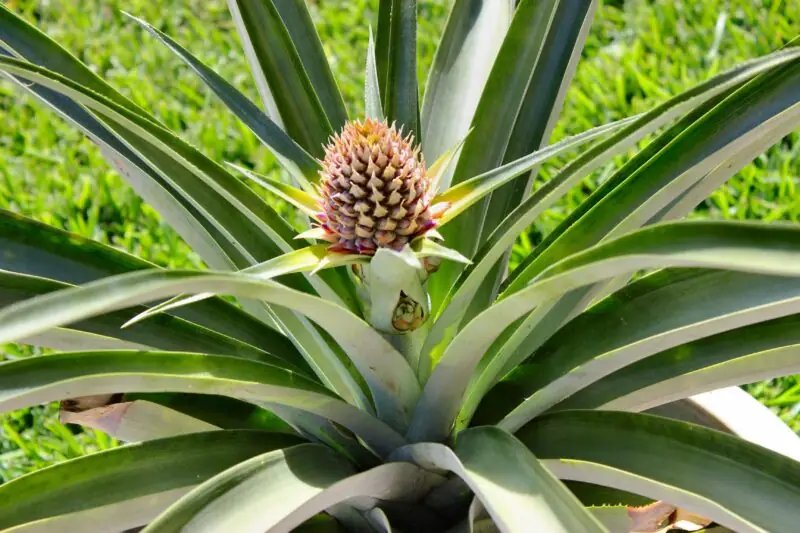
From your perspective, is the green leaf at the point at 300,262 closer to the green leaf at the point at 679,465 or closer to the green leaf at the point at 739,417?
the green leaf at the point at 679,465

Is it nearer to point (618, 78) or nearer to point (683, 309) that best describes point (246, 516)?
point (683, 309)

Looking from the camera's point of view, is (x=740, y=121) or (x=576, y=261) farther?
(x=740, y=121)

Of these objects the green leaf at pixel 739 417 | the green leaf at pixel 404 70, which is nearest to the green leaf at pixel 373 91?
the green leaf at pixel 404 70

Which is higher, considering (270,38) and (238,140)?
(238,140)

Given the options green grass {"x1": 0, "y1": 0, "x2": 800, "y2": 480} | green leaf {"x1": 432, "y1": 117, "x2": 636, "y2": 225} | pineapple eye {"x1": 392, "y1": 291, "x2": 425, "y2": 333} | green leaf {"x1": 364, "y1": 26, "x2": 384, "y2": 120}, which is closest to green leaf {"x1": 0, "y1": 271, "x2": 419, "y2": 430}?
pineapple eye {"x1": 392, "y1": 291, "x2": 425, "y2": 333}

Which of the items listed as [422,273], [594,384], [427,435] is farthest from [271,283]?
[594,384]

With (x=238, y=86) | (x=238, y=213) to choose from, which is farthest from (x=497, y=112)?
(x=238, y=86)

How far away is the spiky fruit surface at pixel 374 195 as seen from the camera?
74 centimetres

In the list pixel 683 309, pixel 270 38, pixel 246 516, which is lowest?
pixel 246 516

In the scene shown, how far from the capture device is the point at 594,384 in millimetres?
885

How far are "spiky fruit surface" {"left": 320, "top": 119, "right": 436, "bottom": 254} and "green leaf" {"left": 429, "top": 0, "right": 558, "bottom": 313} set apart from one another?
16 centimetres

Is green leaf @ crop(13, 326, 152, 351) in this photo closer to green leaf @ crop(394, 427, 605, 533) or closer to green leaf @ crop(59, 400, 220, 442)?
green leaf @ crop(59, 400, 220, 442)

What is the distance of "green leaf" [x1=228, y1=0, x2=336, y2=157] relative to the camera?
3.09 ft

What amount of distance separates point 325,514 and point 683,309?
0.42m
